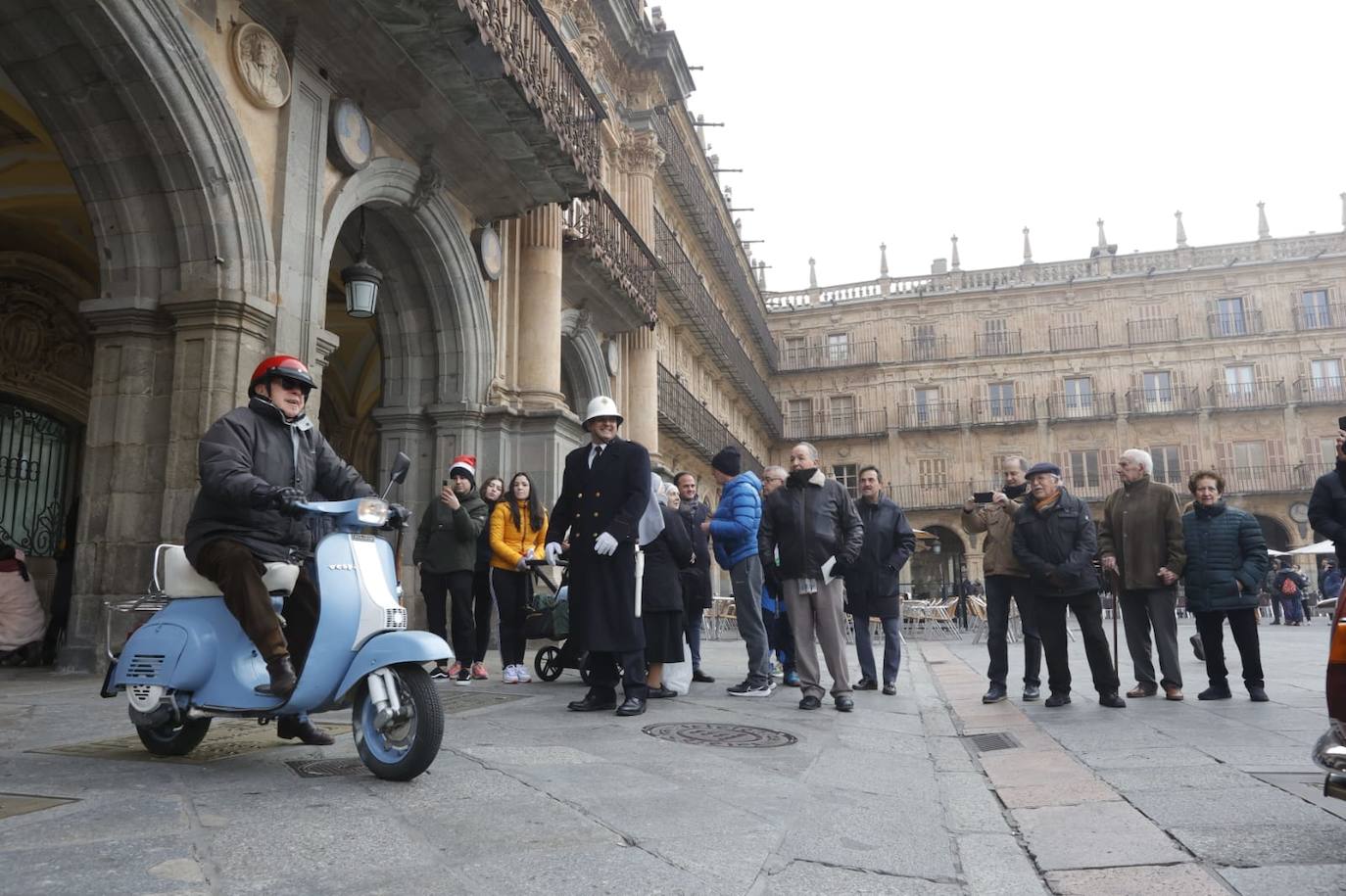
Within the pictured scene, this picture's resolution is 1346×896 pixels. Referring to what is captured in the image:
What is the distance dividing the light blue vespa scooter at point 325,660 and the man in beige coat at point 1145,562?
5.35 m

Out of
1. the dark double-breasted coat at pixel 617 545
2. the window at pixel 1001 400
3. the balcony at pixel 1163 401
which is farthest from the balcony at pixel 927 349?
the dark double-breasted coat at pixel 617 545

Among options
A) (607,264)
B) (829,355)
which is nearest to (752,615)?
(607,264)

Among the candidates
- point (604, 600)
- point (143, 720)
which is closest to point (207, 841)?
point (143, 720)

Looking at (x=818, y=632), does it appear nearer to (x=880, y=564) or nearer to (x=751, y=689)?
(x=751, y=689)

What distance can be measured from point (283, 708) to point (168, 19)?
17.3 feet

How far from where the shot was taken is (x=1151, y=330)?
45688mm

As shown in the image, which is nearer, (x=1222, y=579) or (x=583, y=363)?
(x=1222, y=579)

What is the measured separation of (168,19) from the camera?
22.3ft

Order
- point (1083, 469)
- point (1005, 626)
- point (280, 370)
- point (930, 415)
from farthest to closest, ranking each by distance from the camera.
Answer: point (930, 415), point (1083, 469), point (1005, 626), point (280, 370)

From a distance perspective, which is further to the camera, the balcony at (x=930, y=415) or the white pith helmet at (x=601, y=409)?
the balcony at (x=930, y=415)

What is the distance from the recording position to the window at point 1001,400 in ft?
153

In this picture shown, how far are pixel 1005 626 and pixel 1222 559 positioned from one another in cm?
→ 155

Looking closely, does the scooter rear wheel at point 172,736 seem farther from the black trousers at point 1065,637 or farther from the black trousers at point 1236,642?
the black trousers at point 1236,642

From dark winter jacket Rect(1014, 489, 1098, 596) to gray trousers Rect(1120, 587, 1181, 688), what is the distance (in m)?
0.57
